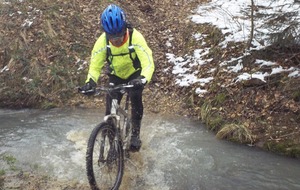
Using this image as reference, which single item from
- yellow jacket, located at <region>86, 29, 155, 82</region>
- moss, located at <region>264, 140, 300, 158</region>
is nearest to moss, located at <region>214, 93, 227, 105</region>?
moss, located at <region>264, 140, 300, 158</region>

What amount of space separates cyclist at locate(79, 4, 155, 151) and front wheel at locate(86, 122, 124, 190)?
54 centimetres

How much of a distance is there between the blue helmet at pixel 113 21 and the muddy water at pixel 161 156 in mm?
2178

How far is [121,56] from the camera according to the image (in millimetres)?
5266

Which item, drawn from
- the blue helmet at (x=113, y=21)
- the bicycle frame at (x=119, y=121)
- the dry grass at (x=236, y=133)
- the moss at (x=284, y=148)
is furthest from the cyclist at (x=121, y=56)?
the moss at (x=284, y=148)

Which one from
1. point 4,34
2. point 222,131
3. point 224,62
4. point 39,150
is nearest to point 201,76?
point 224,62

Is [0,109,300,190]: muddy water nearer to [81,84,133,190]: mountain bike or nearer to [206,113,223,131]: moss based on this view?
[206,113,223,131]: moss

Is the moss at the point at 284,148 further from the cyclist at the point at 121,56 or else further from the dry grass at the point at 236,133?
the cyclist at the point at 121,56

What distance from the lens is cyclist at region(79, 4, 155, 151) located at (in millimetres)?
4723

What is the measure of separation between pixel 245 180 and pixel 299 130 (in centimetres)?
164

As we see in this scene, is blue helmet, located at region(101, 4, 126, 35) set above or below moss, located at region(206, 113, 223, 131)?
above

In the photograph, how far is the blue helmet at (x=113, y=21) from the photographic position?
4.68 metres

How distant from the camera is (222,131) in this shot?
6898 millimetres

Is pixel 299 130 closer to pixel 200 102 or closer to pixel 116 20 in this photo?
pixel 200 102

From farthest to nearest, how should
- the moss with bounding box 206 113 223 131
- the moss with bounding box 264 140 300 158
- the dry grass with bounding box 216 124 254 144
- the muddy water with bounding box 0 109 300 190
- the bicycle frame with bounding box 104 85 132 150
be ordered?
1. the moss with bounding box 206 113 223 131
2. the dry grass with bounding box 216 124 254 144
3. the moss with bounding box 264 140 300 158
4. the muddy water with bounding box 0 109 300 190
5. the bicycle frame with bounding box 104 85 132 150
